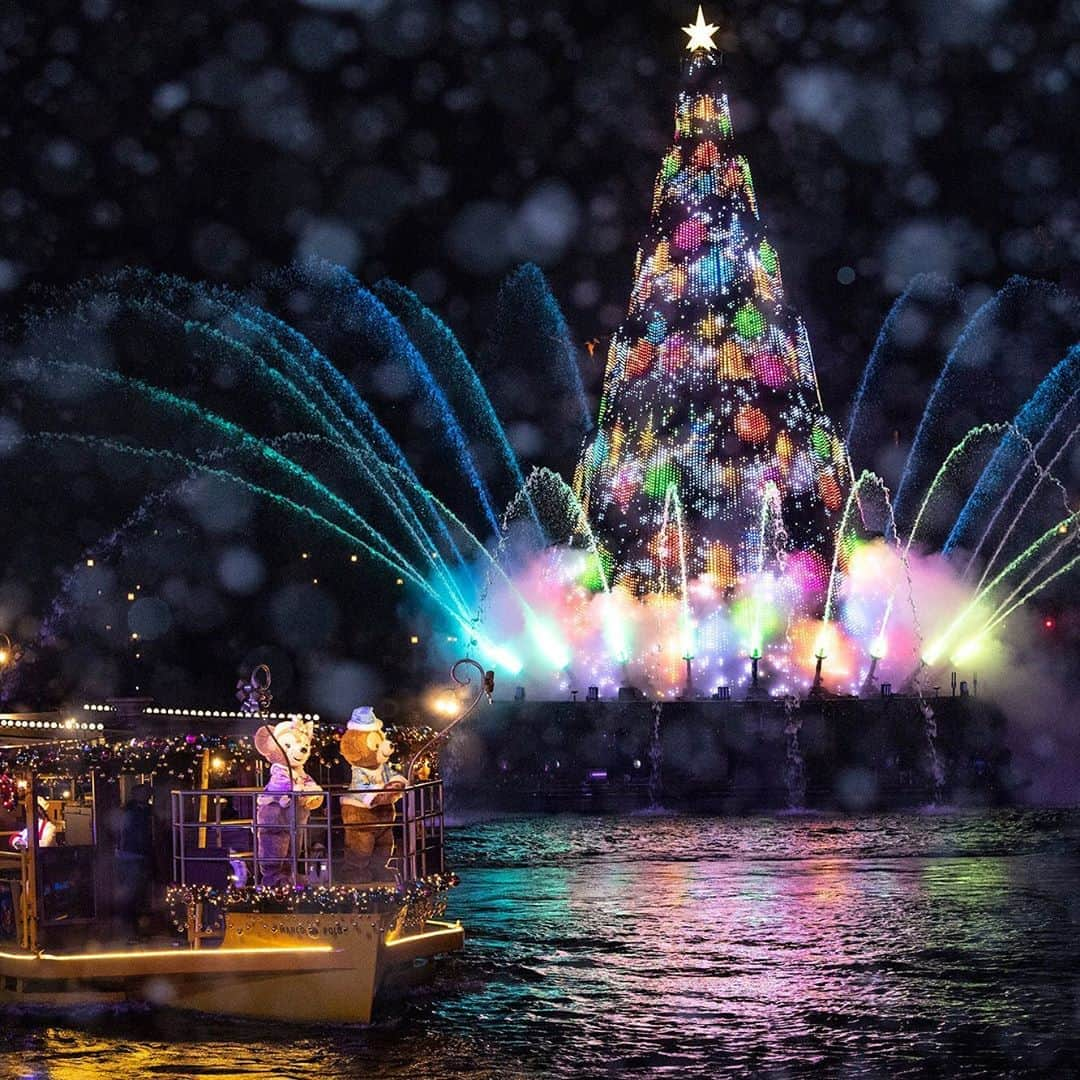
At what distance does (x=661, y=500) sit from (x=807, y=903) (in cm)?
2590

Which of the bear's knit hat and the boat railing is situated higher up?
the bear's knit hat

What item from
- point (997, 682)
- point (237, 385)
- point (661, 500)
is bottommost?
point (997, 682)

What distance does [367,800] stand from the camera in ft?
50.9

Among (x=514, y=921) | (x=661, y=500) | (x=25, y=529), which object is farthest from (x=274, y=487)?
(x=514, y=921)

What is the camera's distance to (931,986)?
624 inches

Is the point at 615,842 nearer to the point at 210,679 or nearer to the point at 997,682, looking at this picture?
the point at 997,682

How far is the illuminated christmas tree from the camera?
46.1m

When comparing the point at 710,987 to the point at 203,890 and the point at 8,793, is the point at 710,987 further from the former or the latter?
the point at 8,793

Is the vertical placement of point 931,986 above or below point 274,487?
below

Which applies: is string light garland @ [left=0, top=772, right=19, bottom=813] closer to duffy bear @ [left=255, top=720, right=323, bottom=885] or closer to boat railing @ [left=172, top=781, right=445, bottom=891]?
boat railing @ [left=172, top=781, right=445, bottom=891]

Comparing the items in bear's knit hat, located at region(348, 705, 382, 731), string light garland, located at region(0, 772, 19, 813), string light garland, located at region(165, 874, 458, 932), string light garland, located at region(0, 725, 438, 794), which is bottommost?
string light garland, located at region(165, 874, 458, 932)

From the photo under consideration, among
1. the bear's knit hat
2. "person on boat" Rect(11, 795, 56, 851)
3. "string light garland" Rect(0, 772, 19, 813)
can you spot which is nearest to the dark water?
"person on boat" Rect(11, 795, 56, 851)

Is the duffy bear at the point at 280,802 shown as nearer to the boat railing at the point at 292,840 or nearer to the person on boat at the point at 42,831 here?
the boat railing at the point at 292,840

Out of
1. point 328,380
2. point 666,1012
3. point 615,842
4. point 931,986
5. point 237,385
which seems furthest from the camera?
point 328,380
